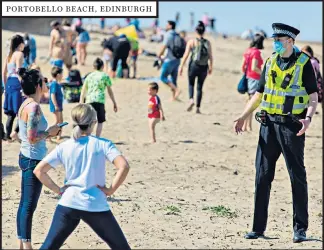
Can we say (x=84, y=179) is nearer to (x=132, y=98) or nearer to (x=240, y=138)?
(x=240, y=138)

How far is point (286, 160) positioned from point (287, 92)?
640 millimetres

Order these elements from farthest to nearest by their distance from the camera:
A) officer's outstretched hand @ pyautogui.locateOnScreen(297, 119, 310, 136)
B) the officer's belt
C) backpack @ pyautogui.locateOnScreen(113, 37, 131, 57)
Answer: backpack @ pyautogui.locateOnScreen(113, 37, 131, 57) < the officer's belt < officer's outstretched hand @ pyautogui.locateOnScreen(297, 119, 310, 136)

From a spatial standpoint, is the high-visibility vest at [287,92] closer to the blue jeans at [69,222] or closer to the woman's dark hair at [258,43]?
the blue jeans at [69,222]

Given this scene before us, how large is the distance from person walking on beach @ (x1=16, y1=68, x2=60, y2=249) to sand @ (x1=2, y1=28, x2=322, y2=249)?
702 millimetres

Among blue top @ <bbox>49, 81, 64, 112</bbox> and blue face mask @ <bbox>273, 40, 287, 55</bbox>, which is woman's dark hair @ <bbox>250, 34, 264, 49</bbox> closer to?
blue top @ <bbox>49, 81, 64, 112</bbox>

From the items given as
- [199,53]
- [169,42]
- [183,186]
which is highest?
[169,42]

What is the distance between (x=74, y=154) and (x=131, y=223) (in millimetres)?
2862

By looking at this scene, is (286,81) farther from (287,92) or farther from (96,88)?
(96,88)

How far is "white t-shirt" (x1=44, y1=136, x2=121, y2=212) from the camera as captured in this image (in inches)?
227

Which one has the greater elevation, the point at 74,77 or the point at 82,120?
the point at 82,120

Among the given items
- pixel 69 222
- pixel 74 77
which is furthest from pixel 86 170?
pixel 74 77

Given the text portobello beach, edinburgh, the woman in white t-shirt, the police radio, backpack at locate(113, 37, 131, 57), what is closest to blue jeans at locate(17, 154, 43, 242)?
the woman in white t-shirt

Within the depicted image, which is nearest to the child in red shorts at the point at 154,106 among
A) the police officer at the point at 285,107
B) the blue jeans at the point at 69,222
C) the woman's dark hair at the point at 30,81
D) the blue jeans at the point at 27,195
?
the police officer at the point at 285,107

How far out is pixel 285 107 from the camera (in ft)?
24.7
